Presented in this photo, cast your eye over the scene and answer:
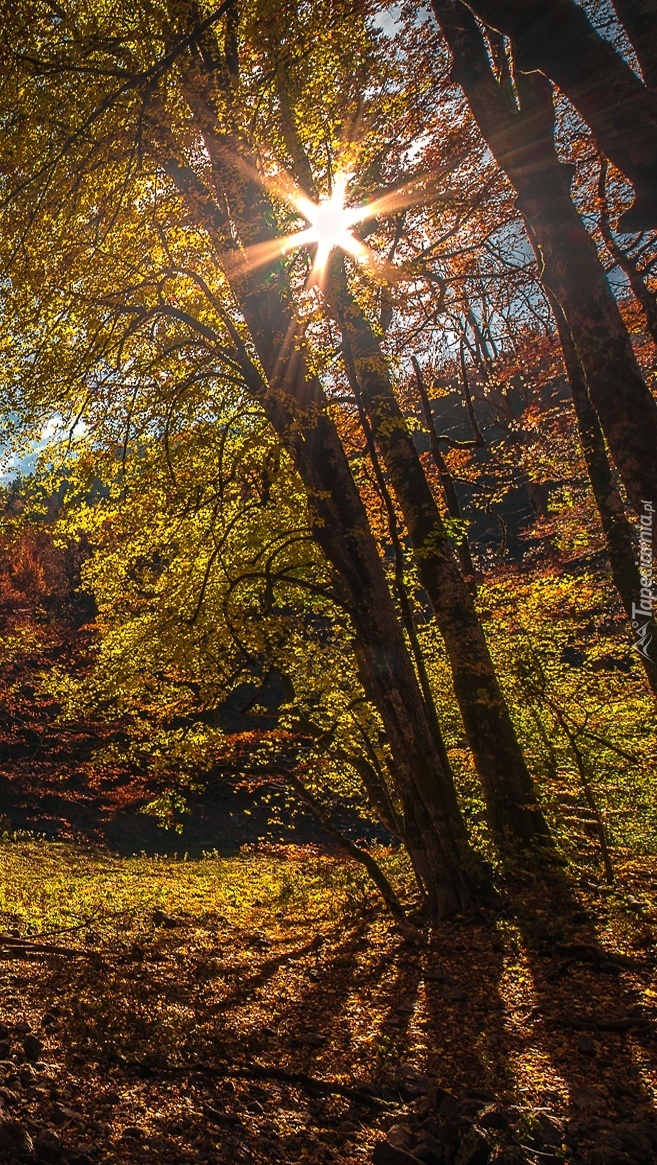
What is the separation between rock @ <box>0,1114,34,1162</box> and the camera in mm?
2377

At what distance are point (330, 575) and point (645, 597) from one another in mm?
3013

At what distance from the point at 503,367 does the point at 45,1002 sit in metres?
13.0

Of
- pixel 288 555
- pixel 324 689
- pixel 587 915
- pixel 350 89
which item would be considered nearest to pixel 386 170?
pixel 350 89

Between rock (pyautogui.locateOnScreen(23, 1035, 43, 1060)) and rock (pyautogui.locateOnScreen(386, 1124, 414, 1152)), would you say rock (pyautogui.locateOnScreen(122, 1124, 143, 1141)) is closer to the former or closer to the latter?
rock (pyautogui.locateOnScreen(23, 1035, 43, 1060))

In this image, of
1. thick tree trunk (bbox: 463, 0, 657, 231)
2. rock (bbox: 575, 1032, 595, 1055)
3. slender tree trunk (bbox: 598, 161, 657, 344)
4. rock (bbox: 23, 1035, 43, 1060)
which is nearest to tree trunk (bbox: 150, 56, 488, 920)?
rock (bbox: 575, 1032, 595, 1055)

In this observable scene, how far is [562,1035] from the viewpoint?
14.2ft

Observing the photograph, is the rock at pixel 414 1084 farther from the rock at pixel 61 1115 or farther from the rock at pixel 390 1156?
the rock at pixel 61 1115

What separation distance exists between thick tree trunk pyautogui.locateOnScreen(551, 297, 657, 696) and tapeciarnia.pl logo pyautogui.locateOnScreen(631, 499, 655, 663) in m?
0.20

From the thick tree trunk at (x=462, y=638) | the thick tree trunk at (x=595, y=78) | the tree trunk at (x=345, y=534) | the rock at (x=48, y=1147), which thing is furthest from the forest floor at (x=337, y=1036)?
the thick tree trunk at (x=595, y=78)

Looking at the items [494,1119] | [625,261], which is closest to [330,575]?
[494,1119]

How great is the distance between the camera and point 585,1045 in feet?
13.5

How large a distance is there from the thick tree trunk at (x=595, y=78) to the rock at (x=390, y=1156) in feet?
13.5

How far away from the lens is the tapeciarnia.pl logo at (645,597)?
378 cm

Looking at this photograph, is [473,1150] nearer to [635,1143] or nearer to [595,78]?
[635,1143]
